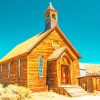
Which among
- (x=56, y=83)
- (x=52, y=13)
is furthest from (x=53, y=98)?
(x=52, y=13)

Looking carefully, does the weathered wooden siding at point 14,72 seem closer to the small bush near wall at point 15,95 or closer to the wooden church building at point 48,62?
the wooden church building at point 48,62

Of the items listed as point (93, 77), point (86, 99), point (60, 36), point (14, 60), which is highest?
point (60, 36)

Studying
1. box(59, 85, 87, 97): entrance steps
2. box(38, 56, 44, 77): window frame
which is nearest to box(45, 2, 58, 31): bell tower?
box(38, 56, 44, 77): window frame

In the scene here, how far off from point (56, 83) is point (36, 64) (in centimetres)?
344

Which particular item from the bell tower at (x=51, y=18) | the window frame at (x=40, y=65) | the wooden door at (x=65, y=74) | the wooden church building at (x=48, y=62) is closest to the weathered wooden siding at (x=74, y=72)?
the wooden church building at (x=48, y=62)

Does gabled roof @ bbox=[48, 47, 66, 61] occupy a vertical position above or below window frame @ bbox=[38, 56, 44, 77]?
above

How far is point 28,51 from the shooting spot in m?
29.6

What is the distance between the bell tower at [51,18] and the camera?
3425 centimetres

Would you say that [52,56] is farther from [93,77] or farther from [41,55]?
[93,77]

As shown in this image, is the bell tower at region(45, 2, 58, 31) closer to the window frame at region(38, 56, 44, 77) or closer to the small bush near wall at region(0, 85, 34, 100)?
the window frame at region(38, 56, 44, 77)

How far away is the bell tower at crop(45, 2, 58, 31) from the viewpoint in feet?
112

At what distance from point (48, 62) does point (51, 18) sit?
21.7 feet

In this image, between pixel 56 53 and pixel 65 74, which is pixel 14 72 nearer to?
pixel 56 53

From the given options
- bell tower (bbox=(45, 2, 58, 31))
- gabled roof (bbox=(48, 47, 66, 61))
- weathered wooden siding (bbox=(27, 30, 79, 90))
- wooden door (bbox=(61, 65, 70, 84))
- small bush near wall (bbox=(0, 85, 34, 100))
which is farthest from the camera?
bell tower (bbox=(45, 2, 58, 31))
